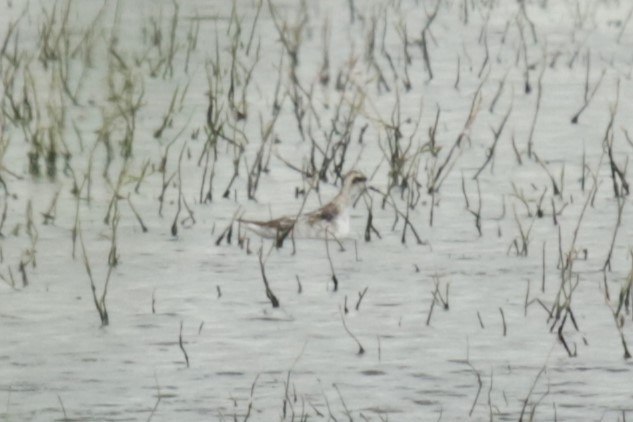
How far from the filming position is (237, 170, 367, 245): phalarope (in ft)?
19.9

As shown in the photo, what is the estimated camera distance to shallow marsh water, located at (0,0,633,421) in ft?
14.5

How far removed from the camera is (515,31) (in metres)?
10.6

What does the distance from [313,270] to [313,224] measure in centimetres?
41

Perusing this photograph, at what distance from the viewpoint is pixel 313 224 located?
6223 millimetres

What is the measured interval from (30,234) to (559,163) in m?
2.33

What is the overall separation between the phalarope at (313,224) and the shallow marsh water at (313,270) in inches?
2.3

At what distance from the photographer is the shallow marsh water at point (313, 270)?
441 centimetres

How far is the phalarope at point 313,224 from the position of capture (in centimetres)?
607

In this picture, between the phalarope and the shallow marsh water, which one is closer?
the shallow marsh water

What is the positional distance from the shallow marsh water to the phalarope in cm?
6

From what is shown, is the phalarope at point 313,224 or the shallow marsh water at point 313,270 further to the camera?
the phalarope at point 313,224

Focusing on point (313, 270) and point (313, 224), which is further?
point (313, 224)

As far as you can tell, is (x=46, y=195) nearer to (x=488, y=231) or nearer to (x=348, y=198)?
(x=348, y=198)

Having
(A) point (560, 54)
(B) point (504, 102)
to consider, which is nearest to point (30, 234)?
(B) point (504, 102)
